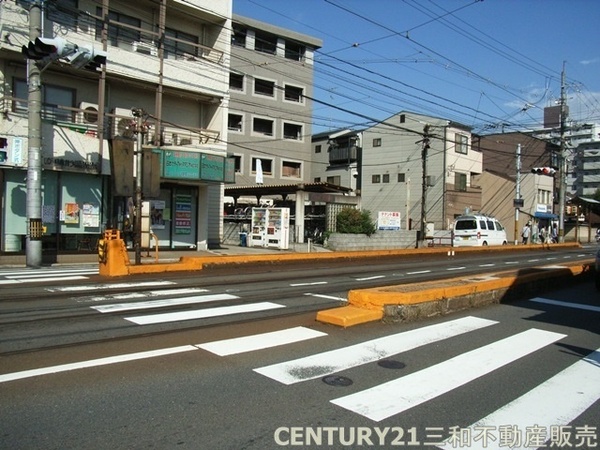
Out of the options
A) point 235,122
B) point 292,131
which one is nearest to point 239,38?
point 235,122

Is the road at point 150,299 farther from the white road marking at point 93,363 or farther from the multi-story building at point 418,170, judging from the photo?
the multi-story building at point 418,170

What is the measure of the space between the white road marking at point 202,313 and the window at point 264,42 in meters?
37.5

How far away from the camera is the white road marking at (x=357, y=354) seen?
5379mm

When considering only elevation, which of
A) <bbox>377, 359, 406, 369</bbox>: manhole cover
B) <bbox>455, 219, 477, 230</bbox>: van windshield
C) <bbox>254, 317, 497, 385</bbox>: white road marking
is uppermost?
<bbox>455, 219, 477, 230</bbox>: van windshield

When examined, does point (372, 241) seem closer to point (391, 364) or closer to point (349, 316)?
point (349, 316)

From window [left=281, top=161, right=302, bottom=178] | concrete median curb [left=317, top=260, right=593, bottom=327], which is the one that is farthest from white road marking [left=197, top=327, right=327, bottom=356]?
window [left=281, top=161, right=302, bottom=178]

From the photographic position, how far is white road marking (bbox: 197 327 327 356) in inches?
245

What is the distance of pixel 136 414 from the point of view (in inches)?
165

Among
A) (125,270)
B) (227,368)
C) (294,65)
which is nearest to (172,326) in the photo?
(227,368)

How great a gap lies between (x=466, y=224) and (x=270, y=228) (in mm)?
12340

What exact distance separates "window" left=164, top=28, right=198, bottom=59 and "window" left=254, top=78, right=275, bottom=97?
19025 millimetres

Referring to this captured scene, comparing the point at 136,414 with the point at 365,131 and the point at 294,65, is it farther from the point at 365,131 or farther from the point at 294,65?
the point at 365,131

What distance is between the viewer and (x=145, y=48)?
71.7ft

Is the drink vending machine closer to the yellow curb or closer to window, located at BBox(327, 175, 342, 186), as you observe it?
the yellow curb
